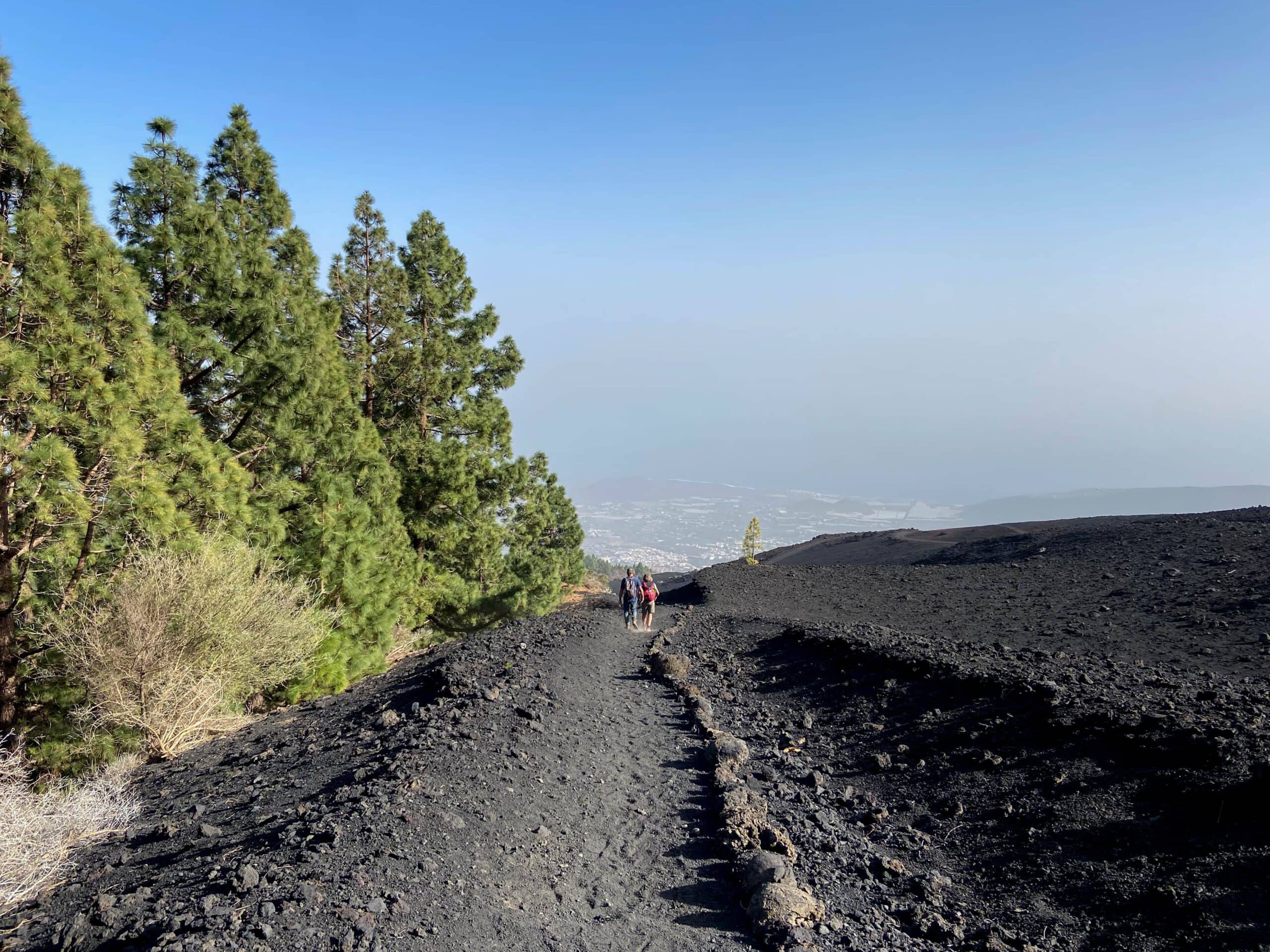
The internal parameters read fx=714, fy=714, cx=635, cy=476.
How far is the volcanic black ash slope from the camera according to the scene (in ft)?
15.8

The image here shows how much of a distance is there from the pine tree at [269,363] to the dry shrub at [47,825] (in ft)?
16.4

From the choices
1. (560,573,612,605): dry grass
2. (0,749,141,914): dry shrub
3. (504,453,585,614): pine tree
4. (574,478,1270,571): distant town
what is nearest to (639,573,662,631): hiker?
(504,453,585,614): pine tree

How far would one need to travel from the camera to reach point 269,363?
39.2ft

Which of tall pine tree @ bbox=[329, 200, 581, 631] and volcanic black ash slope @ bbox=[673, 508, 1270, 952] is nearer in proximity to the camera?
volcanic black ash slope @ bbox=[673, 508, 1270, 952]

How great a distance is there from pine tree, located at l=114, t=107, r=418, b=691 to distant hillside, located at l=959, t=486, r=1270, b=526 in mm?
124595

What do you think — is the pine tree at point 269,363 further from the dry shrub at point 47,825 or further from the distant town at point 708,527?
the distant town at point 708,527


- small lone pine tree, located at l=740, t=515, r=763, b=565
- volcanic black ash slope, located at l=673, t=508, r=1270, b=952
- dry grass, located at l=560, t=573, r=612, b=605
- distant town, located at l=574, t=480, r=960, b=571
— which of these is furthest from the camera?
distant town, located at l=574, t=480, r=960, b=571

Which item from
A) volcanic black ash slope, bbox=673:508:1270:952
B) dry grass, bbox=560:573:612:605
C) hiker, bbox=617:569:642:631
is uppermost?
hiker, bbox=617:569:642:631

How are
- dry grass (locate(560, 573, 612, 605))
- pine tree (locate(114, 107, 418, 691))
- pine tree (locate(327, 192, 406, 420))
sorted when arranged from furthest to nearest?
dry grass (locate(560, 573, 612, 605)) → pine tree (locate(327, 192, 406, 420)) → pine tree (locate(114, 107, 418, 691))

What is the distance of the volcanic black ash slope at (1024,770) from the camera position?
4812 millimetres

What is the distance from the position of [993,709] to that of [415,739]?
6.31m

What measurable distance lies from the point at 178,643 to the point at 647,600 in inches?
440

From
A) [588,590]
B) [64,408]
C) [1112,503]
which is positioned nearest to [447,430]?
[64,408]

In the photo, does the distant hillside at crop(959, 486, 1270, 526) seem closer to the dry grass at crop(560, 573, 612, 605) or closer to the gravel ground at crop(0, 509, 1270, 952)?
the dry grass at crop(560, 573, 612, 605)
